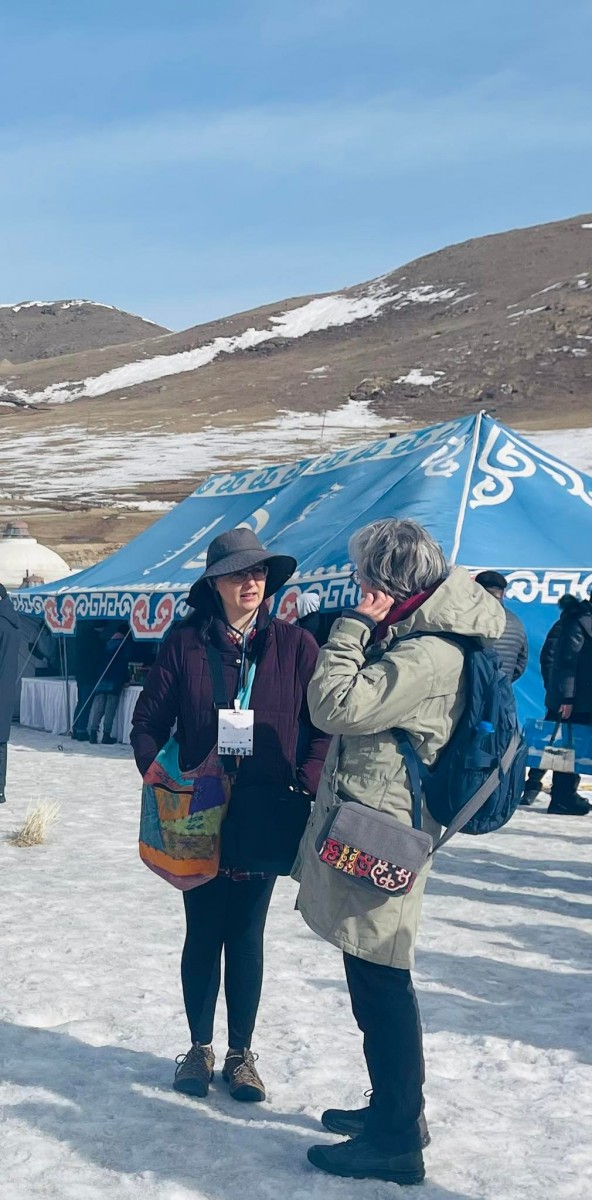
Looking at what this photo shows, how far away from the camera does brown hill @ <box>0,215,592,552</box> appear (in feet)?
206

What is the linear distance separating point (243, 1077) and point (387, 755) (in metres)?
1.31

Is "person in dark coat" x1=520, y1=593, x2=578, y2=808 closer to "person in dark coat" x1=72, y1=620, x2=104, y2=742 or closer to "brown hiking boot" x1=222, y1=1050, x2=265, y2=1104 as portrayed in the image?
"brown hiking boot" x1=222, y1=1050, x2=265, y2=1104

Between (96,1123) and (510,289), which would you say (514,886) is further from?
(510,289)

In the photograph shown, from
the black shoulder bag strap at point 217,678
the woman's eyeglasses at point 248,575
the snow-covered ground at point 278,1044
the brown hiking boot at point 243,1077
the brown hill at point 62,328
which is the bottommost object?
the snow-covered ground at point 278,1044

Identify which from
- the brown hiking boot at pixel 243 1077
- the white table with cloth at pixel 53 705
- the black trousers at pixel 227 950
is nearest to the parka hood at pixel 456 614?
the black trousers at pixel 227 950

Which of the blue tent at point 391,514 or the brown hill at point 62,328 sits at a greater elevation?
the brown hill at point 62,328

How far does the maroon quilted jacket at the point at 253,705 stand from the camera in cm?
398

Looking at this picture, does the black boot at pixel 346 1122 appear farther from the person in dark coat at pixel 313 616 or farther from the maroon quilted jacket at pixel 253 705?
the person in dark coat at pixel 313 616

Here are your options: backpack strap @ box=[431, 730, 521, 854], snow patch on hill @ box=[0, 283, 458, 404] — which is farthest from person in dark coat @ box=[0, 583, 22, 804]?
snow patch on hill @ box=[0, 283, 458, 404]

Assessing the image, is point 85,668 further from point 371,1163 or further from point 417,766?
point 417,766

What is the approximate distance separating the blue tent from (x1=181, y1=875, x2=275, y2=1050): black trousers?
7895 mm

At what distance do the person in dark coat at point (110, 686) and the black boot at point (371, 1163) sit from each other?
11.7 metres

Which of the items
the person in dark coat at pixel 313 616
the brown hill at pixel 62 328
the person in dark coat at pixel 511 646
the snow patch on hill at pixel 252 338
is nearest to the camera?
the person in dark coat at pixel 511 646

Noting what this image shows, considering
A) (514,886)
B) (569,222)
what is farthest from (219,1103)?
(569,222)
